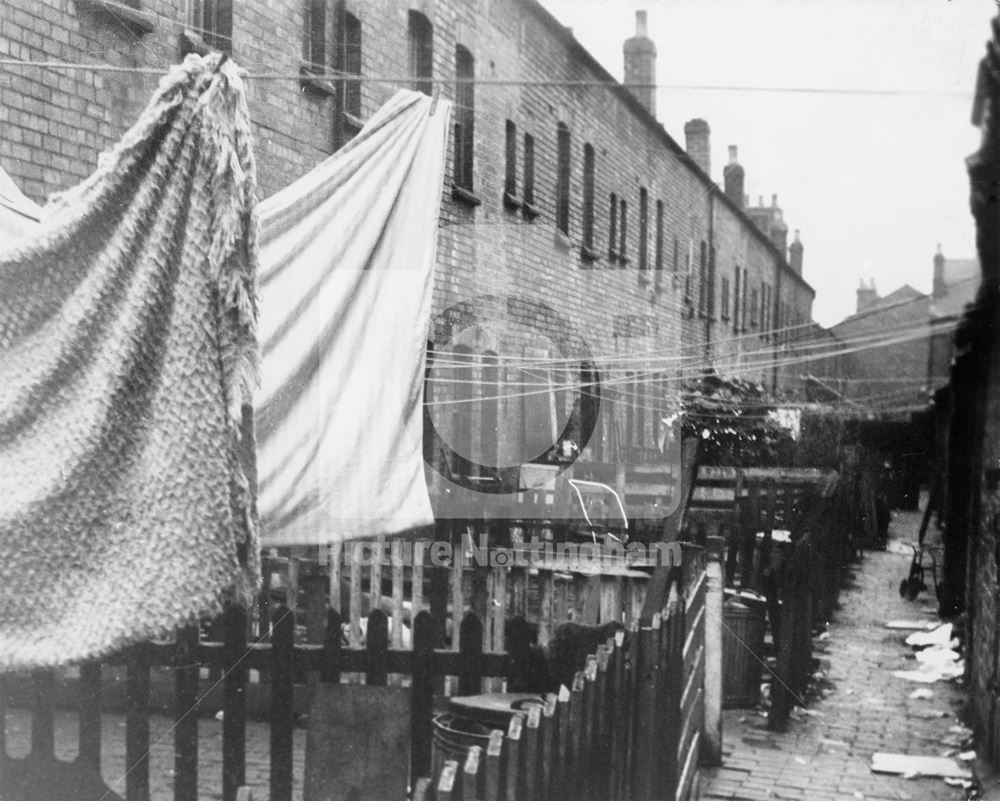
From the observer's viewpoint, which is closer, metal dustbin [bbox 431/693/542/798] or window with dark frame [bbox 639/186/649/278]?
metal dustbin [bbox 431/693/542/798]

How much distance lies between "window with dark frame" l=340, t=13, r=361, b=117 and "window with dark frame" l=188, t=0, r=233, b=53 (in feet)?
5.75

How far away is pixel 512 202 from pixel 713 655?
8681mm

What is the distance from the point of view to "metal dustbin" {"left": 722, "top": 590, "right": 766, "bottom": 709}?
687cm

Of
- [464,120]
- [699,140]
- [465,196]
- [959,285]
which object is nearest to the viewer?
[959,285]

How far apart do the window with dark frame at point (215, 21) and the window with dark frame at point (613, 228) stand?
10.5m

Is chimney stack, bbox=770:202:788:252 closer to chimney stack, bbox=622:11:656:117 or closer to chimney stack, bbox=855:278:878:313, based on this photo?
chimney stack, bbox=855:278:878:313

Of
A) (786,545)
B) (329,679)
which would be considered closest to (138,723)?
(329,679)

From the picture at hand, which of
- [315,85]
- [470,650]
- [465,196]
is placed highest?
[315,85]

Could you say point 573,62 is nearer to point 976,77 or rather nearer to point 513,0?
point 513,0

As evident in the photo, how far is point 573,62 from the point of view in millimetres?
15328

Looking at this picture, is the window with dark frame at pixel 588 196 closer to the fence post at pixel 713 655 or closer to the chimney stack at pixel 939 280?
the chimney stack at pixel 939 280

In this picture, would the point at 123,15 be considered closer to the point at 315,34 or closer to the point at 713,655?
the point at 315,34

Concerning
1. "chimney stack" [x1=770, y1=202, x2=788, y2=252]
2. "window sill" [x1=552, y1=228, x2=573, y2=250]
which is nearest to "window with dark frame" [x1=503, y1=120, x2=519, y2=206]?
"window sill" [x1=552, y1=228, x2=573, y2=250]

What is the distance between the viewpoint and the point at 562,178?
15.6 meters
